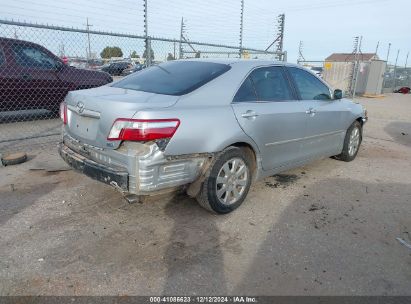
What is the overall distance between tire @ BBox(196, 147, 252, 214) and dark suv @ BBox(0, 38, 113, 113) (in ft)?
18.9

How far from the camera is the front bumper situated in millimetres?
2928

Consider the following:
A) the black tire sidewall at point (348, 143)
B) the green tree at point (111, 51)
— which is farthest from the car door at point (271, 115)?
the green tree at point (111, 51)

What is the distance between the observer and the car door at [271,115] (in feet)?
12.2

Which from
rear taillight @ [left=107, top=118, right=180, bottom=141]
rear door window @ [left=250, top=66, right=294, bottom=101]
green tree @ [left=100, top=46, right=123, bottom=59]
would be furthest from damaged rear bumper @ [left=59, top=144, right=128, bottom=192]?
green tree @ [left=100, top=46, right=123, bottom=59]

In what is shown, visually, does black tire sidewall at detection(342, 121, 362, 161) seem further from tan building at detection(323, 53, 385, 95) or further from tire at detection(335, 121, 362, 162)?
tan building at detection(323, 53, 385, 95)

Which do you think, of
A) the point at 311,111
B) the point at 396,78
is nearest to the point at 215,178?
the point at 311,111

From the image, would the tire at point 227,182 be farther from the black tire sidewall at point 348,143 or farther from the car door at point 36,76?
the car door at point 36,76

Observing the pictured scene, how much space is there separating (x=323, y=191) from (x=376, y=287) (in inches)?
77.1

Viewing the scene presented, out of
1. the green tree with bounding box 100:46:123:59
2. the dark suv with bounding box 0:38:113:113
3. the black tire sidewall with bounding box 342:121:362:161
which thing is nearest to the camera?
the black tire sidewall with bounding box 342:121:362:161

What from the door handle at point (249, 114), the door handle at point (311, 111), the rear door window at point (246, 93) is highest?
the rear door window at point (246, 93)

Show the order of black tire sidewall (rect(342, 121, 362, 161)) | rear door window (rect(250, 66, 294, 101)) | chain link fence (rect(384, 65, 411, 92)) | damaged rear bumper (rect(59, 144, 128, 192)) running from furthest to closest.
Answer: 1. chain link fence (rect(384, 65, 411, 92))
2. black tire sidewall (rect(342, 121, 362, 161))
3. rear door window (rect(250, 66, 294, 101))
4. damaged rear bumper (rect(59, 144, 128, 192))

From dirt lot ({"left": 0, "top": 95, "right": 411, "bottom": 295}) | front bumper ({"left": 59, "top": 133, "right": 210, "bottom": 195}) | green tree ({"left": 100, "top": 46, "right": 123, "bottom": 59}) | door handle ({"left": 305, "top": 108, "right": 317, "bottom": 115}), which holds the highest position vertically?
green tree ({"left": 100, "top": 46, "right": 123, "bottom": 59})

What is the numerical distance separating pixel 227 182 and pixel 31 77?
5.95 meters

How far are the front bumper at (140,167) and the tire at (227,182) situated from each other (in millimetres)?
188
